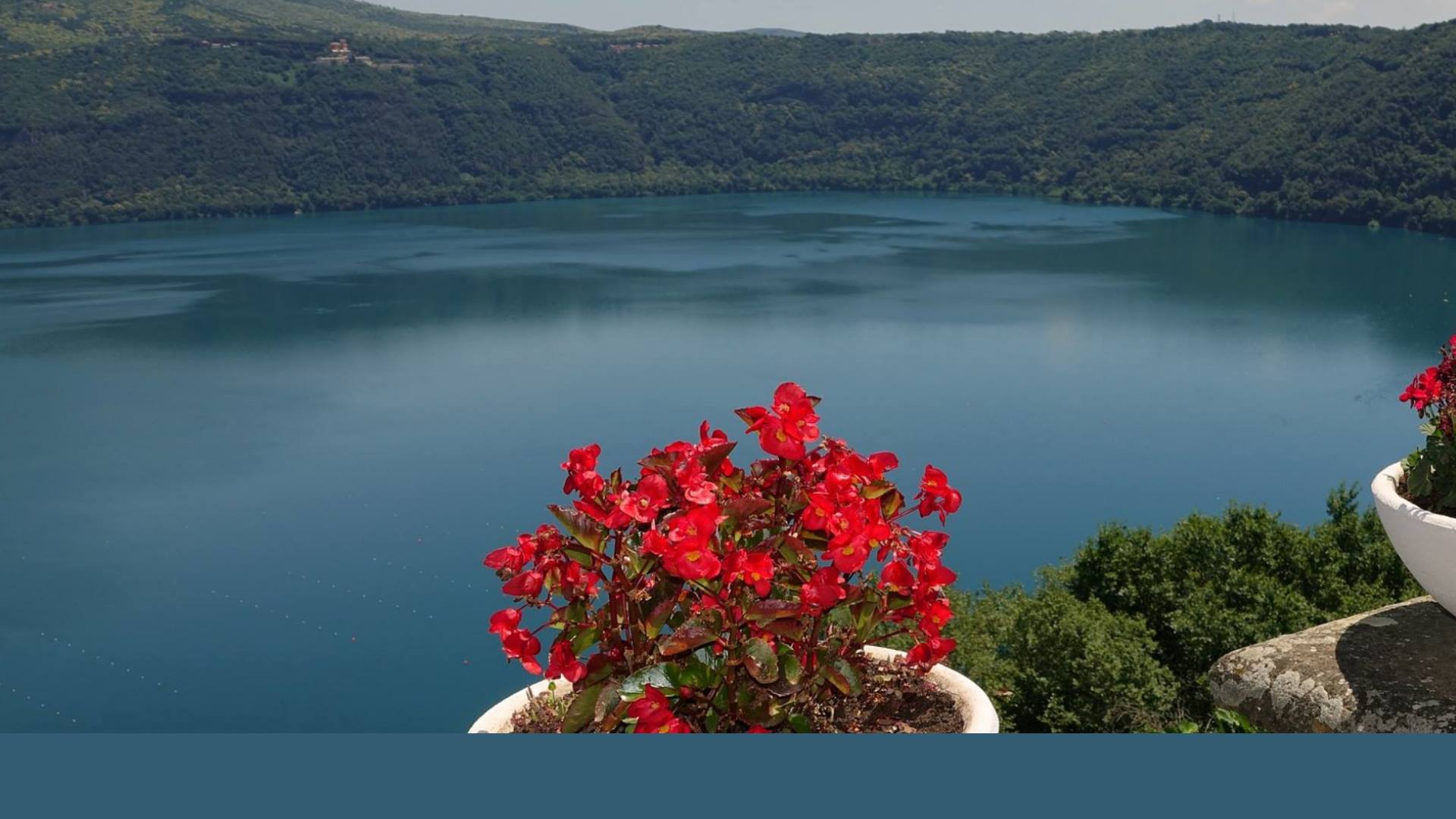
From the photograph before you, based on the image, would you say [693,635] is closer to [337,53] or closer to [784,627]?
[784,627]

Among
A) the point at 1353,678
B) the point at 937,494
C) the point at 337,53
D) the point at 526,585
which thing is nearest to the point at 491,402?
the point at 1353,678

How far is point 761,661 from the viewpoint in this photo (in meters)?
1.72

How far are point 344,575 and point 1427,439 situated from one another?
67.3 feet

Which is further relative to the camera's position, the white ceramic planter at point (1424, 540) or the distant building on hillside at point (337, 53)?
the distant building on hillside at point (337, 53)

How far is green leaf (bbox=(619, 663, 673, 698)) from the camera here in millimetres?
1747

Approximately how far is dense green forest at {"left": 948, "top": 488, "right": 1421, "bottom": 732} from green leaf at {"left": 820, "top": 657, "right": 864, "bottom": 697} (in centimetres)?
575

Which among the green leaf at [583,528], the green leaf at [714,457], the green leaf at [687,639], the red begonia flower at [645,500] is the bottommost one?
the green leaf at [687,639]

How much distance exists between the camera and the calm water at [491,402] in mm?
19375

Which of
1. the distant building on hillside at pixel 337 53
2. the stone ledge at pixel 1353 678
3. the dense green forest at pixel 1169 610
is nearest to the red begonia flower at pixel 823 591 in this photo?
the stone ledge at pixel 1353 678

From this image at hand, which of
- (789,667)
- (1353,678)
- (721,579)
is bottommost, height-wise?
(1353,678)

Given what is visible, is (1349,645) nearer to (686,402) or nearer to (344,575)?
(344,575)

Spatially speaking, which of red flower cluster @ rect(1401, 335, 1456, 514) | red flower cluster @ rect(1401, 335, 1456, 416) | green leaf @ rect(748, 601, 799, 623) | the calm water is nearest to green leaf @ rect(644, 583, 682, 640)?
green leaf @ rect(748, 601, 799, 623)

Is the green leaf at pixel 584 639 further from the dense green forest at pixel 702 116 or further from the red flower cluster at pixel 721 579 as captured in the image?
the dense green forest at pixel 702 116

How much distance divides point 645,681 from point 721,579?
0.16 m
